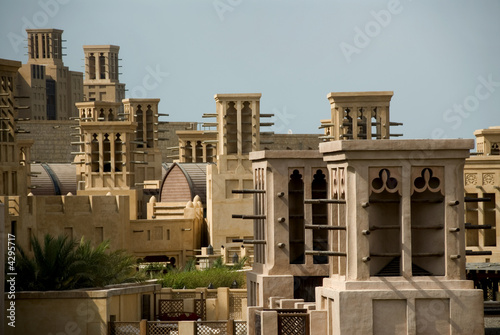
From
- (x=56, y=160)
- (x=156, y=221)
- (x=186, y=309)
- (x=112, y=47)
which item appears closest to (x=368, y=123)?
(x=156, y=221)

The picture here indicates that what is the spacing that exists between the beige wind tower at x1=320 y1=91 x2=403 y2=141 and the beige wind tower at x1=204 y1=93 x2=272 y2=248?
10.8ft

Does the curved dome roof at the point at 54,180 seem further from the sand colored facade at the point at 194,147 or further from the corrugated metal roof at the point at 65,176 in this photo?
the sand colored facade at the point at 194,147

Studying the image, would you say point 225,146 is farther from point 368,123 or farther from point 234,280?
point 234,280

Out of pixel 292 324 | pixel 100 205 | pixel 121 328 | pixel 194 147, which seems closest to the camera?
pixel 292 324

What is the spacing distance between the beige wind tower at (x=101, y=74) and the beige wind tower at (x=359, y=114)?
270 feet

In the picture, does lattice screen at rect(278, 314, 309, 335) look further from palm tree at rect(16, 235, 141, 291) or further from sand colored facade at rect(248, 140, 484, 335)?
palm tree at rect(16, 235, 141, 291)

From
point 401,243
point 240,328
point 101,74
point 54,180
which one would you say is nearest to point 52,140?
point 54,180

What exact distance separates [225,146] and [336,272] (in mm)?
36348

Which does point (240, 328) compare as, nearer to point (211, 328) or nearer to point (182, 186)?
point (211, 328)

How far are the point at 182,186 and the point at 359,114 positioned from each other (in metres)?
9.32

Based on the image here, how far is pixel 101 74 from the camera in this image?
14462cm

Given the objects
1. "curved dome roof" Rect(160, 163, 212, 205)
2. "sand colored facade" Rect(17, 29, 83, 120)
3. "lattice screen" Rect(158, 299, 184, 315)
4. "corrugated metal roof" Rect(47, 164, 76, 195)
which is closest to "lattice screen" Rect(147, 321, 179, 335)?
"lattice screen" Rect(158, 299, 184, 315)

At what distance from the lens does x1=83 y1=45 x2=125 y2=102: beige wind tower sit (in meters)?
143

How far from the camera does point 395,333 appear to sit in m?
22.2
